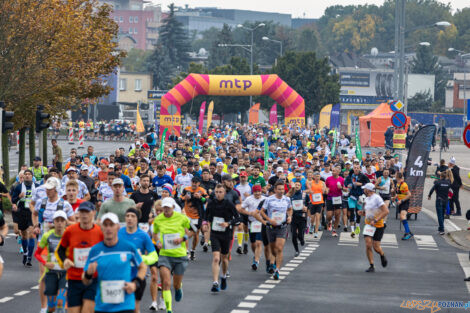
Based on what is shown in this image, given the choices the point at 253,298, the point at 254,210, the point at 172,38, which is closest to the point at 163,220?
the point at 253,298

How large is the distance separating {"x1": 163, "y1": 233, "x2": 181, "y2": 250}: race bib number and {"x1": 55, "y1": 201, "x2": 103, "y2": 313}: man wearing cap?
270 cm

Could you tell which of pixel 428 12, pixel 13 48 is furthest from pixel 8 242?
pixel 428 12

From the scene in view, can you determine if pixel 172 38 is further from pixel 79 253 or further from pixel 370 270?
pixel 79 253

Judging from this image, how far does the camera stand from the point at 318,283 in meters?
15.1

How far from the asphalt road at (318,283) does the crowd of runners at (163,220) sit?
276 mm

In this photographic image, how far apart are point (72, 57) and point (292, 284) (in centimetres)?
1546

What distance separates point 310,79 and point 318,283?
71605mm

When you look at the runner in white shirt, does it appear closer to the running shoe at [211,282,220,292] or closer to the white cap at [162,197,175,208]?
the running shoe at [211,282,220,292]

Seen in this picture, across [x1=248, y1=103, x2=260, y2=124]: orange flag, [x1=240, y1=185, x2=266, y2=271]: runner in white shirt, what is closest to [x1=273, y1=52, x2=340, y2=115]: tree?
[x1=248, y1=103, x2=260, y2=124]: orange flag

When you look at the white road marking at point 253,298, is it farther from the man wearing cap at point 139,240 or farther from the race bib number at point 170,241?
the man wearing cap at point 139,240

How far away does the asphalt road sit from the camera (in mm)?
12867

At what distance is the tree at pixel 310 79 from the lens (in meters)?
84.5

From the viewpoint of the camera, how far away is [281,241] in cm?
1565

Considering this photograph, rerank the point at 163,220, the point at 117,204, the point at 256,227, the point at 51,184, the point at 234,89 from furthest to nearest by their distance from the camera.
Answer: the point at 234,89 → the point at 256,227 → the point at 51,184 → the point at 163,220 → the point at 117,204
